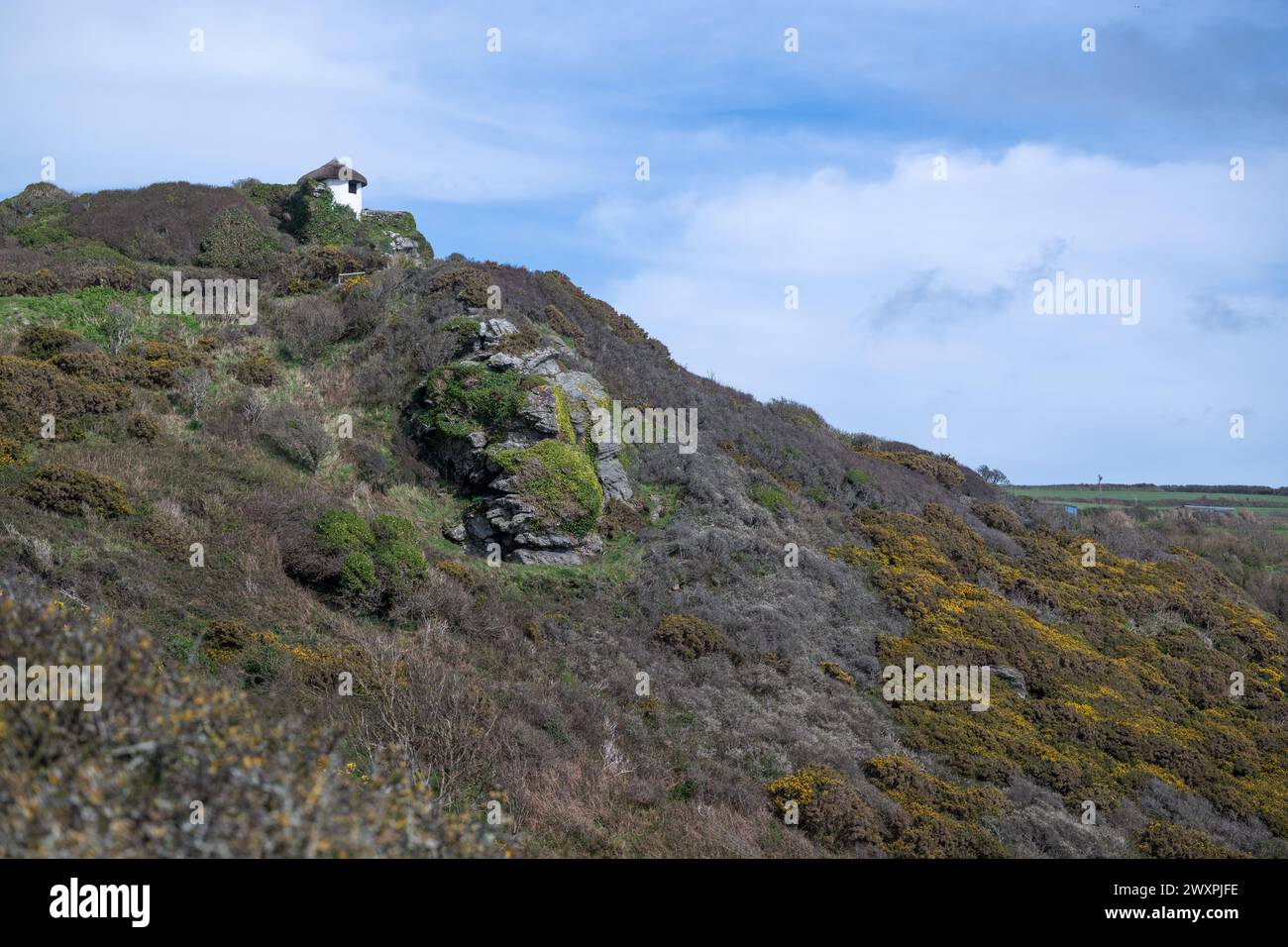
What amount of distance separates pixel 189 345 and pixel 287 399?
3.37 metres

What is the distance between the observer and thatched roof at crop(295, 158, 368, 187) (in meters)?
36.8

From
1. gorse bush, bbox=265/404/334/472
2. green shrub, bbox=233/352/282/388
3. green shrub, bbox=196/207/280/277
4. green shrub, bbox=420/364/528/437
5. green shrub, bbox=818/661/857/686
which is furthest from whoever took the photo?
green shrub, bbox=196/207/280/277

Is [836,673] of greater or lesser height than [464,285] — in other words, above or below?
below

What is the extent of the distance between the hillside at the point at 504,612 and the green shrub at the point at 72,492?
66 mm

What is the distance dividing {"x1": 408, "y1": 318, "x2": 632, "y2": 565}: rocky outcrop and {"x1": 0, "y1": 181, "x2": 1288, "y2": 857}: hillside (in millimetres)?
98

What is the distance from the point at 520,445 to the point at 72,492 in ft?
30.5

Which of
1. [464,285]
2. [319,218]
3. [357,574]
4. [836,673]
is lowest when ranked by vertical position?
[836,673]

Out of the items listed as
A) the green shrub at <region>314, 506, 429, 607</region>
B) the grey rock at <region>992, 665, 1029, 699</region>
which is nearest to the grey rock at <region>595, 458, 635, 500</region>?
the green shrub at <region>314, 506, 429, 607</region>

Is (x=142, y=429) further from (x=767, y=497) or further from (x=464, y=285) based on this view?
(x=767, y=497)

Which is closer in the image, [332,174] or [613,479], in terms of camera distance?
[613,479]

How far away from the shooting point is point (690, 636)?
1802 centimetres

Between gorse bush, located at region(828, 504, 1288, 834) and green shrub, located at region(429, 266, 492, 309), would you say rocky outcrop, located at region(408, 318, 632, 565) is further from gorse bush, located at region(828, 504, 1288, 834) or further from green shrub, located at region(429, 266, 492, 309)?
gorse bush, located at region(828, 504, 1288, 834)

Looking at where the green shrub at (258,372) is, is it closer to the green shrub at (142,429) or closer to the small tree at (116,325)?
the small tree at (116,325)

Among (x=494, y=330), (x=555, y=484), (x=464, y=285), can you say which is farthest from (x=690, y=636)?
(x=464, y=285)
